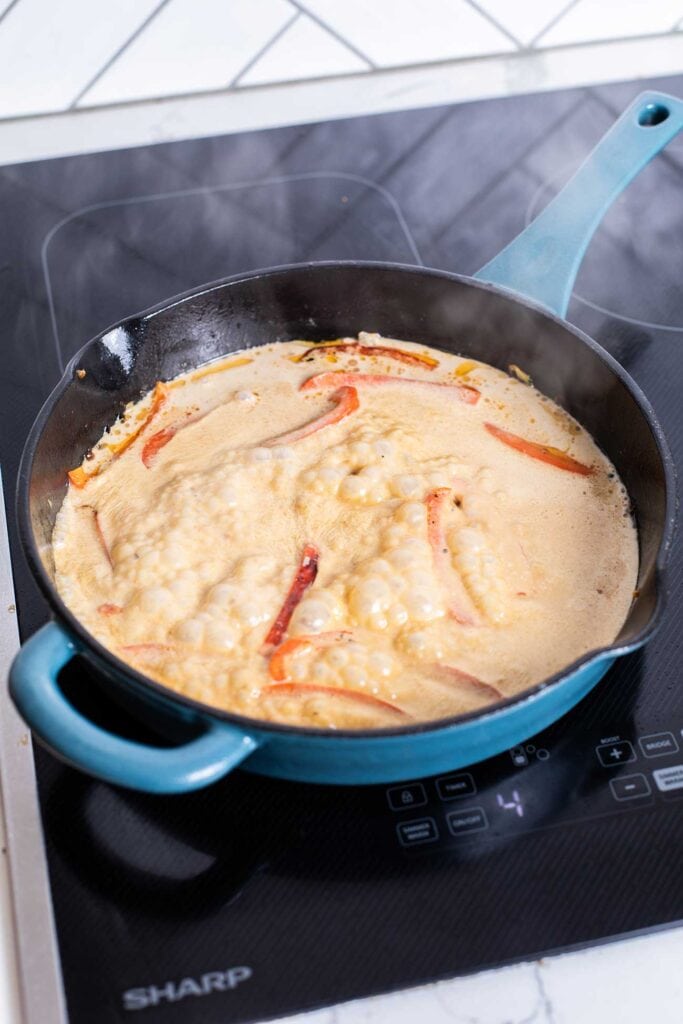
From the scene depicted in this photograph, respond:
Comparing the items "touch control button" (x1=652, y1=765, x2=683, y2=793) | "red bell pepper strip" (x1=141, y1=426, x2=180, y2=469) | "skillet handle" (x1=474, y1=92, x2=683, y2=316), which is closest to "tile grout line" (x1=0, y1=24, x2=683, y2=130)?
"skillet handle" (x1=474, y1=92, x2=683, y2=316)

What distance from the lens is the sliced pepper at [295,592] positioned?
1023 millimetres

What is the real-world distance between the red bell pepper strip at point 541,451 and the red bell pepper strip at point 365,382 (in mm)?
71

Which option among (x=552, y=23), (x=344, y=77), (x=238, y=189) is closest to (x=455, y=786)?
(x=238, y=189)

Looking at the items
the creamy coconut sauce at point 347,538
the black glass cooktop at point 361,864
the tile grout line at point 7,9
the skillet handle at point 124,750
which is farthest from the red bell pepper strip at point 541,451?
the tile grout line at point 7,9

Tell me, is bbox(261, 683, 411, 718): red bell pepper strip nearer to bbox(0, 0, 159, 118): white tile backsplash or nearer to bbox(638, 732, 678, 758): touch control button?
bbox(638, 732, 678, 758): touch control button

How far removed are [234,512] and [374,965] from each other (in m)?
0.48

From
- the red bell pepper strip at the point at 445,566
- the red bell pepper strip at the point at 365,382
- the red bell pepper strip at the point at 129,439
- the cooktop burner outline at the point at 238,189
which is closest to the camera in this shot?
the red bell pepper strip at the point at 445,566

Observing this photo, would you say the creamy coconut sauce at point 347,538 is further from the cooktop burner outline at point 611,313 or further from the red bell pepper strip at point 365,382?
the cooktop burner outline at point 611,313

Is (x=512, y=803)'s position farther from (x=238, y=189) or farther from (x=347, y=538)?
(x=238, y=189)

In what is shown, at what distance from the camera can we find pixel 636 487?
118cm

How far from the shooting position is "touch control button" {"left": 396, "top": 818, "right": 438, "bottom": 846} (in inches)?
36.6

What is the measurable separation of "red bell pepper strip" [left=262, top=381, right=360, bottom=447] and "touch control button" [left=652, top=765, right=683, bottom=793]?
0.54m

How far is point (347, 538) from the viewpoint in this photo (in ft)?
3.68

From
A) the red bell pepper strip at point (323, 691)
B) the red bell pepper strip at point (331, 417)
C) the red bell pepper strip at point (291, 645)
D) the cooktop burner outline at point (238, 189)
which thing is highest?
the cooktop burner outline at point (238, 189)
